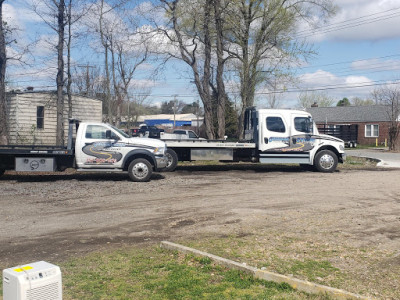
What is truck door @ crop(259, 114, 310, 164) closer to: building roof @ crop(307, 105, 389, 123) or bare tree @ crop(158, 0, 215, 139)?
bare tree @ crop(158, 0, 215, 139)

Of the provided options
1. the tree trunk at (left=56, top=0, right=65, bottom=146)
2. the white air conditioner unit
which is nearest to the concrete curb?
the white air conditioner unit

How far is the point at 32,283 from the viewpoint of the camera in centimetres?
361

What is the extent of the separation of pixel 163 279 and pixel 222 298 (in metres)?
0.94

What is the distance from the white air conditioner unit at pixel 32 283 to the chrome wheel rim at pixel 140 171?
10.9m

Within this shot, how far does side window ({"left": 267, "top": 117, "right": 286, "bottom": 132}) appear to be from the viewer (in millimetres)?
17922

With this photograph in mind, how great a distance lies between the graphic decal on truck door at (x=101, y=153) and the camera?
48.1ft

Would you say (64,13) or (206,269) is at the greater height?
(64,13)

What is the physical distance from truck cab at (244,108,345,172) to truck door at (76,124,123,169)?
19.9 feet

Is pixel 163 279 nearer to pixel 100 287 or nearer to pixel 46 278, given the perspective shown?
pixel 100 287

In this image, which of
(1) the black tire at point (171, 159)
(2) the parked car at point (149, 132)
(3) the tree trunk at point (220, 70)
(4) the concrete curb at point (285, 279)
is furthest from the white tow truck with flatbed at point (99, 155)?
(3) the tree trunk at point (220, 70)

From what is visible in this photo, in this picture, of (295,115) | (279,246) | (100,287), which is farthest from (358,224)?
(295,115)

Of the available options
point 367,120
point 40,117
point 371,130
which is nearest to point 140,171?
point 40,117

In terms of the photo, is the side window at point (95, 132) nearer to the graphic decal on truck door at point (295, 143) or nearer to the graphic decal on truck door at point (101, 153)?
the graphic decal on truck door at point (101, 153)

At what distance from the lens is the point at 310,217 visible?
919 cm
